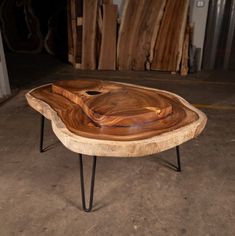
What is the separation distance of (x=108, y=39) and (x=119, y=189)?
2976mm

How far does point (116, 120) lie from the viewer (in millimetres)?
1070

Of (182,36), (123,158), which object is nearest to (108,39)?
(182,36)

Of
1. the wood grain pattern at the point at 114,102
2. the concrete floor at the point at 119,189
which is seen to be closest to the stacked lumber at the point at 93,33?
the concrete floor at the point at 119,189

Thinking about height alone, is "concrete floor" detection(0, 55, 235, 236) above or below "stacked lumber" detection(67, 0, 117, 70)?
below

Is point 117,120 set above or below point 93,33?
below

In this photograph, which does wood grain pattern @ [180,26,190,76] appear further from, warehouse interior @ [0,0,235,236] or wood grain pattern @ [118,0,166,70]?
wood grain pattern @ [118,0,166,70]

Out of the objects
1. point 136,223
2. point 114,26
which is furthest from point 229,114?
point 114,26

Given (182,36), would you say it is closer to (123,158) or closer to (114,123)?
(123,158)

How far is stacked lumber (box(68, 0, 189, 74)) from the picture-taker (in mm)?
3773

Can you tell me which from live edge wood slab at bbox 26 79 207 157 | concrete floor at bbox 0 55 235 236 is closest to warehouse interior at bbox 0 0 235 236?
concrete floor at bbox 0 55 235 236

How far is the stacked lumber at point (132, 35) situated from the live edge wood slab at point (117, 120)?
262 centimetres

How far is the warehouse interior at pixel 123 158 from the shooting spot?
1281mm

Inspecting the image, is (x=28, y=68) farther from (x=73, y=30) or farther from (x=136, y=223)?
(x=136, y=223)

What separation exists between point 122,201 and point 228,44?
136 inches
